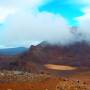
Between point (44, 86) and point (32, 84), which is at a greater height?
point (32, 84)

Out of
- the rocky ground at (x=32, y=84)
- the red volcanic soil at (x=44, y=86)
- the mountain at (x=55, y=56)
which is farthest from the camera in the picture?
the mountain at (x=55, y=56)

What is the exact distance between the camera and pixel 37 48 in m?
68.3

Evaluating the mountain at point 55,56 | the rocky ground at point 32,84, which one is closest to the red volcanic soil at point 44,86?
the rocky ground at point 32,84

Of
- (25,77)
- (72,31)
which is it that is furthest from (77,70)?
(25,77)

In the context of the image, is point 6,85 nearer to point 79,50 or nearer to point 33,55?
point 33,55

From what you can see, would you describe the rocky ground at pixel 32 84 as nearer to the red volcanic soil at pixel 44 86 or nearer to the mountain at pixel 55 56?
the red volcanic soil at pixel 44 86

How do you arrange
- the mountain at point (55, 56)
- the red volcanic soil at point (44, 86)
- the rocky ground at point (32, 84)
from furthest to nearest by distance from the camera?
the mountain at point (55, 56)
the rocky ground at point (32, 84)
the red volcanic soil at point (44, 86)

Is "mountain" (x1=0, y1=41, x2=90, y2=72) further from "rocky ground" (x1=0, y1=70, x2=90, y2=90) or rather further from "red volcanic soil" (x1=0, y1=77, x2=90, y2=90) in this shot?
"red volcanic soil" (x1=0, y1=77, x2=90, y2=90)

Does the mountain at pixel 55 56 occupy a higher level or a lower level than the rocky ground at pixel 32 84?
higher

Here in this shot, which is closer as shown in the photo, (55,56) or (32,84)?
(32,84)

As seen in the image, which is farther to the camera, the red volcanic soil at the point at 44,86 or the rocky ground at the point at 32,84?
the rocky ground at the point at 32,84

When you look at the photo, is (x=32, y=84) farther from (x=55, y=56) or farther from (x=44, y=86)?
(x=55, y=56)

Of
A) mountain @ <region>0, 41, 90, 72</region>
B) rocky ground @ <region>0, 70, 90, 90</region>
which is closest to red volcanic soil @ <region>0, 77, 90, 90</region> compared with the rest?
rocky ground @ <region>0, 70, 90, 90</region>

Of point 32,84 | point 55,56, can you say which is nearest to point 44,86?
point 32,84
